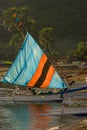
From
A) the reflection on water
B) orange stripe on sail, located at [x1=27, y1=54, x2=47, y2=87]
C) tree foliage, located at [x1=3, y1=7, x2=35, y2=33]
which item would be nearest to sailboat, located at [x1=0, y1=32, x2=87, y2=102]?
orange stripe on sail, located at [x1=27, y1=54, x2=47, y2=87]

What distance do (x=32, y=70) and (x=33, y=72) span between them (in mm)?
285

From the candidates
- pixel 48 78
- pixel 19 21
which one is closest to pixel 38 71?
pixel 48 78

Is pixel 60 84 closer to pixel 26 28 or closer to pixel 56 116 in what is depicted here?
pixel 56 116

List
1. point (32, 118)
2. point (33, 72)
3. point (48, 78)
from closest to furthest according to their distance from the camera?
point (32, 118) < point (48, 78) < point (33, 72)

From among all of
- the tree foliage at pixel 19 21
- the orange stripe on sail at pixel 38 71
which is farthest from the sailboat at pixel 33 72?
the tree foliage at pixel 19 21

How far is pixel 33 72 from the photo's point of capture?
51.6 meters

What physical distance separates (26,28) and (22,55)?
4198 inches

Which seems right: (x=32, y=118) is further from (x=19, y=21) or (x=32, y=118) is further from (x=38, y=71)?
(x=19, y=21)

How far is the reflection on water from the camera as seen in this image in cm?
4169

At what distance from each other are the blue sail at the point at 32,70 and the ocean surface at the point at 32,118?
10.9 feet

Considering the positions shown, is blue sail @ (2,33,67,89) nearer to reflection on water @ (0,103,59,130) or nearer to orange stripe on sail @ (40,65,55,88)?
orange stripe on sail @ (40,65,55,88)

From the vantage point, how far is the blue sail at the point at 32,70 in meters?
50.3

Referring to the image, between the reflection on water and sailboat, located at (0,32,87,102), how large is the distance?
1.37 meters

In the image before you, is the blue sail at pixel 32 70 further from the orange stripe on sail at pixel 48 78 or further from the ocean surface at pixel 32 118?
the ocean surface at pixel 32 118
